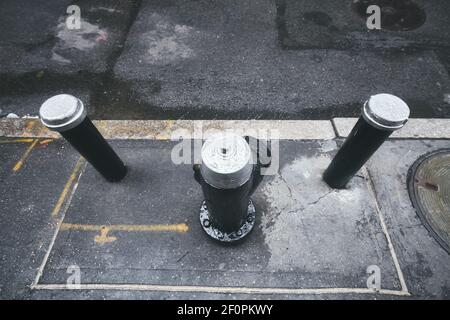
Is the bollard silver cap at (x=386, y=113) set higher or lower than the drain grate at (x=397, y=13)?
higher

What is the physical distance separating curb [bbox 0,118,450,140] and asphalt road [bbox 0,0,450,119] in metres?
0.30

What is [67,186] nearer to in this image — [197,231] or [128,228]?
[128,228]

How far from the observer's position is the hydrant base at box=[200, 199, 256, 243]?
9.91 feet

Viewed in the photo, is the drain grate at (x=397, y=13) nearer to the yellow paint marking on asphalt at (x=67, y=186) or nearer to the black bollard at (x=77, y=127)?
the black bollard at (x=77, y=127)

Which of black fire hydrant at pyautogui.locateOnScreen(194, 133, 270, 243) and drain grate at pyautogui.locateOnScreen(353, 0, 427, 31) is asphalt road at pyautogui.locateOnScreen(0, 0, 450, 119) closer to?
drain grate at pyautogui.locateOnScreen(353, 0, 427, 31)

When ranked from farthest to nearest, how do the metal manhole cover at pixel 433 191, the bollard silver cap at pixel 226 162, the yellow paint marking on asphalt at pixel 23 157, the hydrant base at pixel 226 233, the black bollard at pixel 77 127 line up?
the yellow paint marking on asphalt at pixel 23 157, the metal manhole cover at pixel 433 191, the hydrant base at pixel 226 233, the black bollard at pixel 77 127, the bollard silver cap at pixel 226 162

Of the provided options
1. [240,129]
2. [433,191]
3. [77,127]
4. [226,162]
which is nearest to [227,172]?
[226,162]

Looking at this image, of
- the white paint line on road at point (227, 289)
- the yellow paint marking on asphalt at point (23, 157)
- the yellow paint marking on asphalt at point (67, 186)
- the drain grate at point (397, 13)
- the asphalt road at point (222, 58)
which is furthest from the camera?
the drain grate at point (397, 13)

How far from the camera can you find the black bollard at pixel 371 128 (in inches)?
94.6

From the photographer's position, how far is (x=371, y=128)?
2.53m

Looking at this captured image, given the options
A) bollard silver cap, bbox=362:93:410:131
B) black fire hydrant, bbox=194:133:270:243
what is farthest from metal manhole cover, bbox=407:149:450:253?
black fire hydrant, bbox=194:133:270:243

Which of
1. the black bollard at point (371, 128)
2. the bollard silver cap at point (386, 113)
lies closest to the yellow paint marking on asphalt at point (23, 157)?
the black bollard at point (371, 128)

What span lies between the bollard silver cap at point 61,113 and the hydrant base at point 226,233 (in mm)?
1530

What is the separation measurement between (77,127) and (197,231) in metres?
1.59
